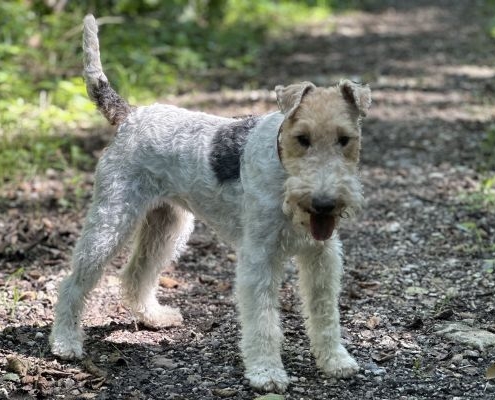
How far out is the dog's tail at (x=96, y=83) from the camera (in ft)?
15.4

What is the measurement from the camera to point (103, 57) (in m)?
10.5

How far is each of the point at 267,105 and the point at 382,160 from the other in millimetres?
2284

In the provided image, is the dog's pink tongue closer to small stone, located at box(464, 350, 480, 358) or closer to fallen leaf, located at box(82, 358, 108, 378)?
small stone, located at box(464, 350, 480, 358)

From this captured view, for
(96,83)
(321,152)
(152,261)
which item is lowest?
(152,261)

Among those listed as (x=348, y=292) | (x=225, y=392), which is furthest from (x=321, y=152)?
(x=348, y=292)

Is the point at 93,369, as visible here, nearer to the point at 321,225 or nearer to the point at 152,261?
the point at 152,261

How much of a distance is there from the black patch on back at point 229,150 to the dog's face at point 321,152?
0.45m

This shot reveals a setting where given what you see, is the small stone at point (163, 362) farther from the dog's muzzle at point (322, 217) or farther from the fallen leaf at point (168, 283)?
the dog's muzzle at point (322, 217)

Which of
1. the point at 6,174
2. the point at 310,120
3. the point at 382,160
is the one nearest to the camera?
the point at 310,120

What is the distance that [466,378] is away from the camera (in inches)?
166

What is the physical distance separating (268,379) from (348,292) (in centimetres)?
154

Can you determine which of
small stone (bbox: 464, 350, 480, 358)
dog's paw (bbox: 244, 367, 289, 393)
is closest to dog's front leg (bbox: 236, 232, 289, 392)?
dog's paw (bbox: 244, 367, 289, 393)

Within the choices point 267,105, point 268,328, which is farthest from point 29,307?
point 267,105

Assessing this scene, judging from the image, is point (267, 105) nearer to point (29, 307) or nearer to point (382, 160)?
point (382, 160)
